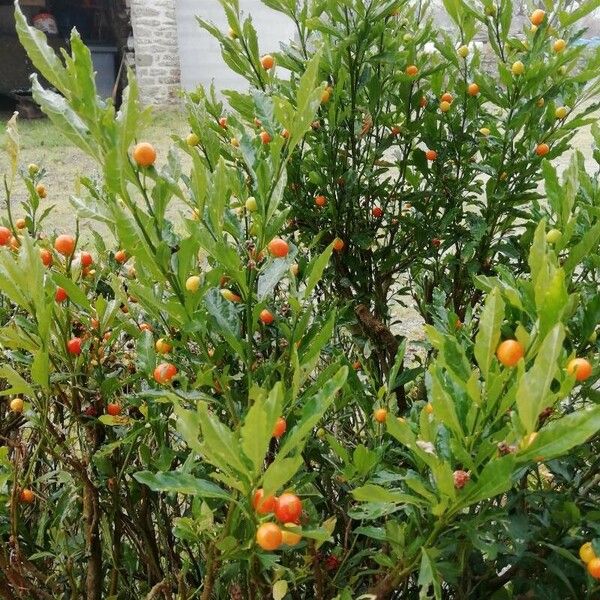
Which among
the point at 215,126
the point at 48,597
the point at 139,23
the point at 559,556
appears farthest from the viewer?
the point at 139,23

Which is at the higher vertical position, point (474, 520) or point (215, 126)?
point (215, 126)

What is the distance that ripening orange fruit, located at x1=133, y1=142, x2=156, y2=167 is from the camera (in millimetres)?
575

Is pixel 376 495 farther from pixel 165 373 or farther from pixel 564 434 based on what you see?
pixel 165 373

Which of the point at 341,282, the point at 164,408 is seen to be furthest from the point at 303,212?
the point at 164,408

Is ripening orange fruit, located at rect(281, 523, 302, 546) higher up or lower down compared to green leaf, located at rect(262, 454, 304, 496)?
lower down

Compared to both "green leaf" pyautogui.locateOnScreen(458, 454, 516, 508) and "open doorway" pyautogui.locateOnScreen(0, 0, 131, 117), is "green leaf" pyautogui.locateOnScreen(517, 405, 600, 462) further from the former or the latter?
"open doorway" pyautogui.locateOnScreen(0, 0, 131, 117)

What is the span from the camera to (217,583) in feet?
2.84

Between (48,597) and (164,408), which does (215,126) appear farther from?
(48,597)

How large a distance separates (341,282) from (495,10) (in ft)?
1.91

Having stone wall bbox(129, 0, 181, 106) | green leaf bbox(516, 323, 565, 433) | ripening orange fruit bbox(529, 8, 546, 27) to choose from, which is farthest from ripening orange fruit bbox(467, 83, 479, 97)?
stone wall bbox(129, 0, 181, 106)

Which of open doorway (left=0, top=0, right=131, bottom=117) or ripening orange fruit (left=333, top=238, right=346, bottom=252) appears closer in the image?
ripening orange fruit (left=333, top=238, right=346, bottom=252)

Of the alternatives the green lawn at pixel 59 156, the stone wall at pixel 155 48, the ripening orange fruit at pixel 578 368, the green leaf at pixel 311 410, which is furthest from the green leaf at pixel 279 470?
the stone wall at pixel 155 48

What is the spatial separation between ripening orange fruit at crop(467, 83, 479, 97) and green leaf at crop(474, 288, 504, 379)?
0.83 m

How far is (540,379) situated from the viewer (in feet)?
1.48
